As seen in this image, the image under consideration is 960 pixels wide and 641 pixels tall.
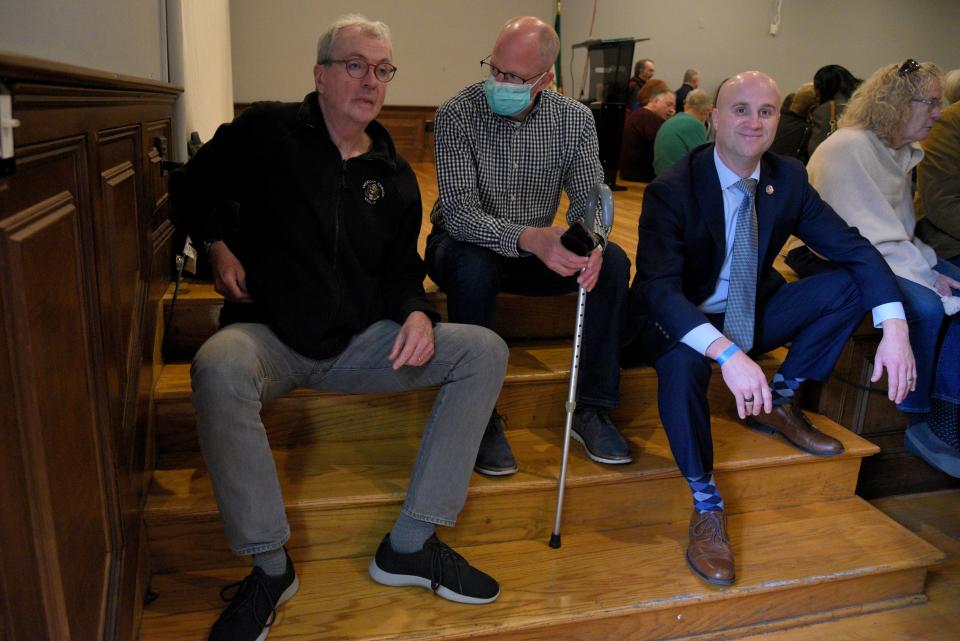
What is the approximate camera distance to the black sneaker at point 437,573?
174 centimetres

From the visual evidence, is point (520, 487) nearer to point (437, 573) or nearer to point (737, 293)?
point (437, 573)

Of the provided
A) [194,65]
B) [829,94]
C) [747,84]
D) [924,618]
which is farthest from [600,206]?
[829,94]

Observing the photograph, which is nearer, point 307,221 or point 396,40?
point 307,221

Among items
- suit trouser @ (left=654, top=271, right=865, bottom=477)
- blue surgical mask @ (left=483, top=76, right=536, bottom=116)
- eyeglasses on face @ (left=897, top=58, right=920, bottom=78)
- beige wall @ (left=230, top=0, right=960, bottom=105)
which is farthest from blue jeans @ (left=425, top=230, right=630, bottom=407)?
beige wall @ (left=230, top=0, right=960, bottom=105)

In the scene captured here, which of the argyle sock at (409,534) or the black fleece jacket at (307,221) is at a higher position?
the black fleece jacket at (307,221)

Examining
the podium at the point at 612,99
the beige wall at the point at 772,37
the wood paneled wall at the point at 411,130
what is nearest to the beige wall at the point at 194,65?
the podium at the point at 612,99

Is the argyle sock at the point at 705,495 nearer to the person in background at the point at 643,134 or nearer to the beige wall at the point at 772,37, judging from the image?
the person in background at the point at 643,134

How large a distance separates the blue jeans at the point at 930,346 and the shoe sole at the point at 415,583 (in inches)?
58.9

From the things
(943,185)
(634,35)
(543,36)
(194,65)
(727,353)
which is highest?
(634,35)

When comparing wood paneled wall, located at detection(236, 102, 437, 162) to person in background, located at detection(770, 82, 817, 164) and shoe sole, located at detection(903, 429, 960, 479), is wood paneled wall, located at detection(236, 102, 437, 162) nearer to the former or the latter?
person in background, located at detection(770, 82, 817, 164)

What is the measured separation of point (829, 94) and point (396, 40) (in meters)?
4.32

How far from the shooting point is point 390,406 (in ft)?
7.00

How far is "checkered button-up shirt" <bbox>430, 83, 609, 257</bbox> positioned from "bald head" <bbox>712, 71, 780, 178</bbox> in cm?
38

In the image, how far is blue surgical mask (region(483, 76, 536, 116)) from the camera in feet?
6.83
